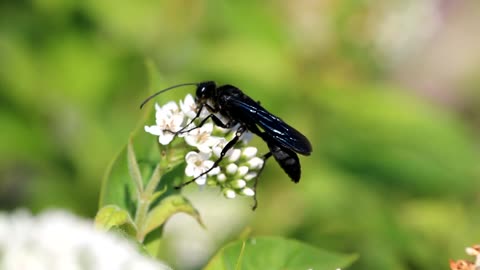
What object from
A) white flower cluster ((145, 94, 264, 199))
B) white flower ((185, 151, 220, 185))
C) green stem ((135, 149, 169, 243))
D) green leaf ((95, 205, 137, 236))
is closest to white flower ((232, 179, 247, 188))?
white flower cluster ((145, 94, 264, 199))

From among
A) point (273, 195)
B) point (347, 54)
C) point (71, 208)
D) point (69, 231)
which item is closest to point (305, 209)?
point (273, 195)

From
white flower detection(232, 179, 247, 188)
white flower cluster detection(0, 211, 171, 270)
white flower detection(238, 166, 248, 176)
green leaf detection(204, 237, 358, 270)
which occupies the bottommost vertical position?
green leaf detection(204, 237, 358, 270)

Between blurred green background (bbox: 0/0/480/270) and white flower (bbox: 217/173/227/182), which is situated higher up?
white flower (bbox: 217/173/227/182)

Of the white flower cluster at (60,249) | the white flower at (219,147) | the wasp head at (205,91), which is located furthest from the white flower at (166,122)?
the white flower cluster at (60,249)

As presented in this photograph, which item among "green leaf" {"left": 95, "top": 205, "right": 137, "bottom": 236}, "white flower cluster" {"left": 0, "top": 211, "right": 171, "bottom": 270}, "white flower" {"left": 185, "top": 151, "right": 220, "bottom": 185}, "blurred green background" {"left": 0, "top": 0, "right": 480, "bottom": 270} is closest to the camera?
"white flower cluster" {"left": 0, "top": 211, "right": 171, "bottom": 270}

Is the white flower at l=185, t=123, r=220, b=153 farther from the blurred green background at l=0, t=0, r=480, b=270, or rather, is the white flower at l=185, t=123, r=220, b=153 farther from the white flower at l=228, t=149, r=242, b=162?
the blurred green background at l=0, t=0, r=480, b=270

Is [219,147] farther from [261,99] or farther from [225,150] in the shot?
[261,99]

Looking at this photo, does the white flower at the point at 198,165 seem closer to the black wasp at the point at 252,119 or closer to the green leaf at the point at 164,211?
the green leaf at the point at 164,211
